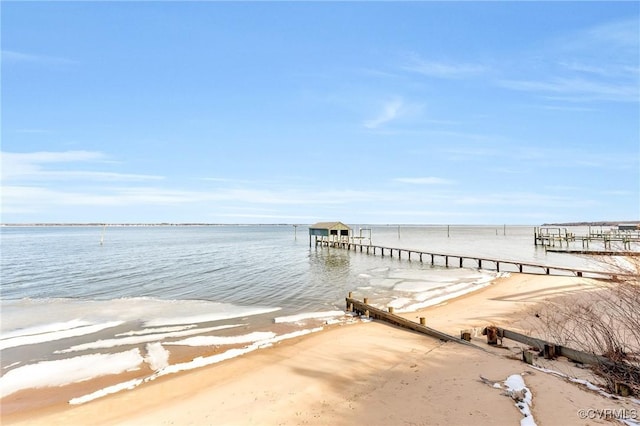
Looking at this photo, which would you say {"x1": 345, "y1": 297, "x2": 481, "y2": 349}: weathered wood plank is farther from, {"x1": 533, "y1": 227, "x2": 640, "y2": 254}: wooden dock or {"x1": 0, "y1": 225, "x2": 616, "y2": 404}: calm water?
{"x1": 533, "y1": 227, "x2": 640, "y2": 254}: wooden dock

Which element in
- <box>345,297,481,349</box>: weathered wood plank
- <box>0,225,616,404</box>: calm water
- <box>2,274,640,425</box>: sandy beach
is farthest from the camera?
<box>0,225,616,404</box>: calm water

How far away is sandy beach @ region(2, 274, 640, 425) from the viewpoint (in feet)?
19.4

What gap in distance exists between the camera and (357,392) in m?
7.25

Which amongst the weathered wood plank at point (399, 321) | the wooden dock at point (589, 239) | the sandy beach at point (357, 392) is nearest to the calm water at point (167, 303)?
the weathered wood plank at point (399, 321)

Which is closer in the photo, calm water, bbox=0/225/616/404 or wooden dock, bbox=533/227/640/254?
calm water, bbox=0/225/616/404

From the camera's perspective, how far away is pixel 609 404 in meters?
5.63

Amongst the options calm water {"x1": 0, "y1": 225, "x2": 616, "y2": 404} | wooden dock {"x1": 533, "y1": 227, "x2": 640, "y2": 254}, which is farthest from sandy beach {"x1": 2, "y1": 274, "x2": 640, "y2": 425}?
wooden dock {"x1": 533, "y1": 227, "x2": 640, "y2": 254}

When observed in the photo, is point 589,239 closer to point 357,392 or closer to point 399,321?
point 399,321

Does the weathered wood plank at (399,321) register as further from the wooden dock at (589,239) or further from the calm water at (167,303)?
the wooden dock at (589,239)

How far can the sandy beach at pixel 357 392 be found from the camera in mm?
5898

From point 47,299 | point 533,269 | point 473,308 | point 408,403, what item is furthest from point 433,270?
point 47,299

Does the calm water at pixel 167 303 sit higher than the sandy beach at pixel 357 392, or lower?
lower

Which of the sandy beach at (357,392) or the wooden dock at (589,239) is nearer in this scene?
the sandy beach at (357,392)

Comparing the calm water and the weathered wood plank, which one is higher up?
the weathered wood plank
